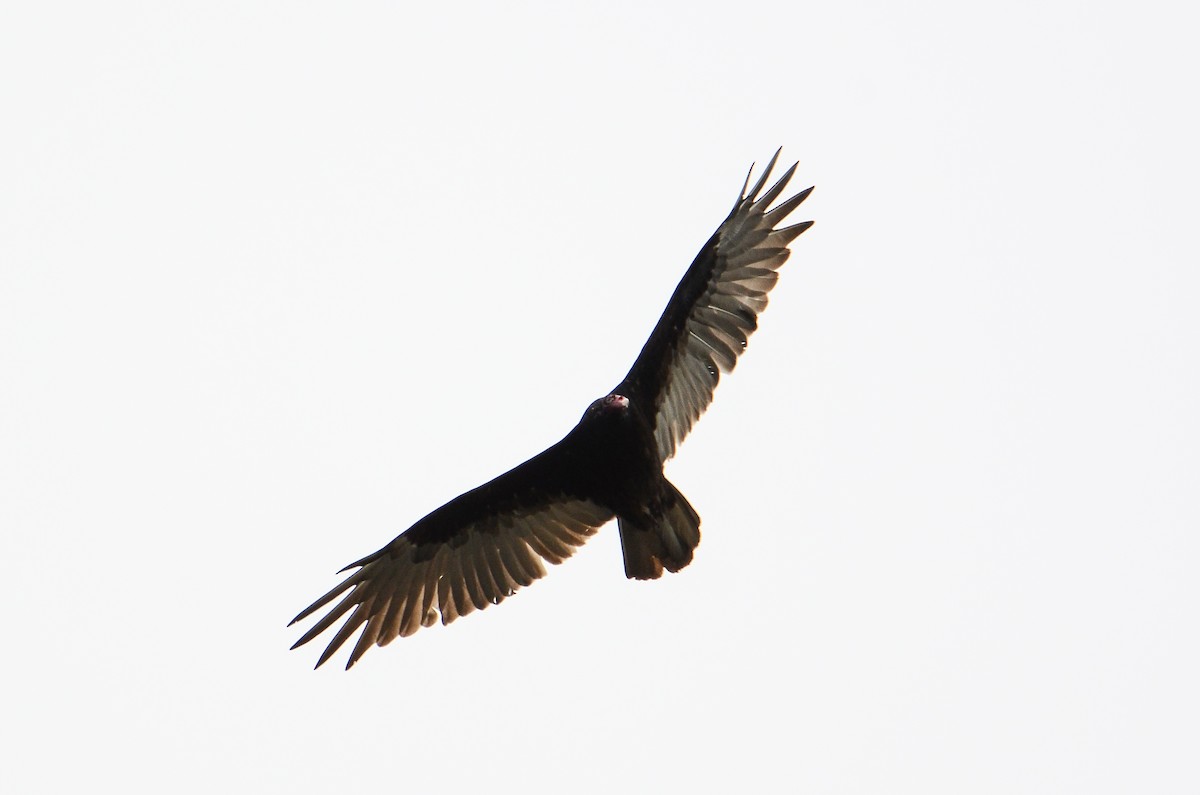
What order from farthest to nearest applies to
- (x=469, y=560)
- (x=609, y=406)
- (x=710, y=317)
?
1. (x=469, y=560)
2. (x=710, y=317)
3. (x=609, y=406)

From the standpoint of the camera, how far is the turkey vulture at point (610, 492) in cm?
973

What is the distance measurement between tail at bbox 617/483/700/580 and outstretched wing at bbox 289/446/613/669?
Result: 1.64 ft

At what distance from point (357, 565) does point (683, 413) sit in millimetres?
2253

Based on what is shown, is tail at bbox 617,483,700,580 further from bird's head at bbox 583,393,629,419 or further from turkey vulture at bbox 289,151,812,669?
bird's head at bbox 583,393,629,419

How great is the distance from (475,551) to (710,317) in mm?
2197

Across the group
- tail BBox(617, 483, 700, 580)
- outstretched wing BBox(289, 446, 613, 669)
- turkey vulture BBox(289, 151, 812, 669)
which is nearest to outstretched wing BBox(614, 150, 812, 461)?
turkey vulture BBox(289, 151, 812, 669)

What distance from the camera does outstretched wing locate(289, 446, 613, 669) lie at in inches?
401

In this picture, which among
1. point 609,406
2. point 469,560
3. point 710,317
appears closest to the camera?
point 609,406

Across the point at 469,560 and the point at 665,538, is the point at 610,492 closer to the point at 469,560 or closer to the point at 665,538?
the point at 665,538

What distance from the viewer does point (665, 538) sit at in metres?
9.77

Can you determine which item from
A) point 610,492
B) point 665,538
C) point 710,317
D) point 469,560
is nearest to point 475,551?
point 469,560

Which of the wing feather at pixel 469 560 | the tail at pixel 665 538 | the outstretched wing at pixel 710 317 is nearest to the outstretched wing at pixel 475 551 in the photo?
the wing feather at pixel 469 560

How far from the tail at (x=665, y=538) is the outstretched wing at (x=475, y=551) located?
0.50 meters

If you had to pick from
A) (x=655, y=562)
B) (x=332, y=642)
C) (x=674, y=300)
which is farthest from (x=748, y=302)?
(x=332, y=642)
